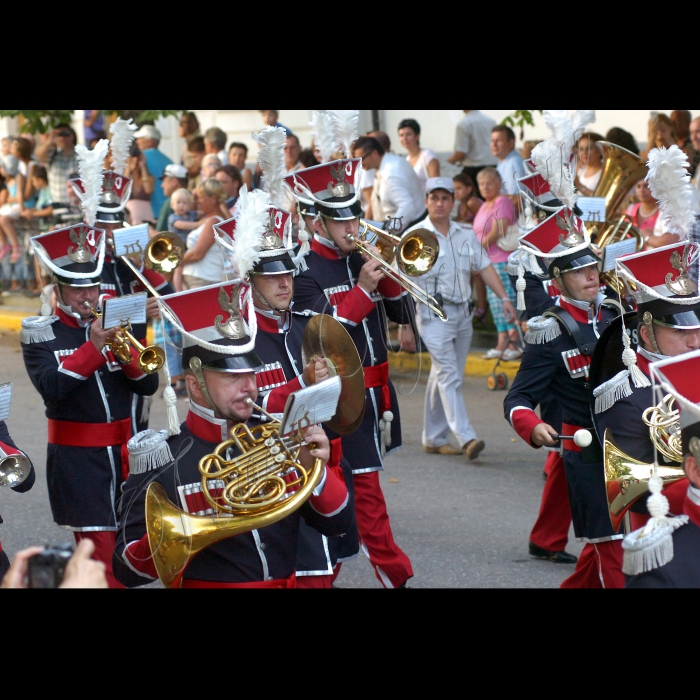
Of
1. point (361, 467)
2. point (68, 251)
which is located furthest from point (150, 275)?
point (361, 467)

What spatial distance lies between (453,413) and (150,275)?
242cm

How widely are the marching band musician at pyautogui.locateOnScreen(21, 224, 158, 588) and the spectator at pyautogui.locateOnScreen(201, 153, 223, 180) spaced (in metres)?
5.61

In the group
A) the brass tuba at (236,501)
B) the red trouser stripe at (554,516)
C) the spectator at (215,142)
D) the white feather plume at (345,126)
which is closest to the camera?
the brass tuba at (236,501)

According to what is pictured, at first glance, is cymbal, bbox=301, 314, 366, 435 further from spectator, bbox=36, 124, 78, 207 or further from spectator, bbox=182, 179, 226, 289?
spectator, bbox=36, 124, 78, 207

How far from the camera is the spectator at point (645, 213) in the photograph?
848 cm

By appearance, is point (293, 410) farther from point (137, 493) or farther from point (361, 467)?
point (361, 467)

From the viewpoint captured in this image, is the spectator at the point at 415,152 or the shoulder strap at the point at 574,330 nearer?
the shoulder strap at the point at 574,330

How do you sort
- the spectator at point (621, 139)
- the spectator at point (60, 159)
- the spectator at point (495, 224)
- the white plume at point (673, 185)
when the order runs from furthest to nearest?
the spectator at point (60, 159), the spectator at point (621, 139), the spectator at point (495, 224), the white plume at point (673, 185)

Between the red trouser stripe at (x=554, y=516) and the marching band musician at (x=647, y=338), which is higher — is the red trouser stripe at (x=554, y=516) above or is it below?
below

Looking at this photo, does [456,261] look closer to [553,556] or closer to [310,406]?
[553,556]

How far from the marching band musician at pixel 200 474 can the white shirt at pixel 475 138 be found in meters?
8.07

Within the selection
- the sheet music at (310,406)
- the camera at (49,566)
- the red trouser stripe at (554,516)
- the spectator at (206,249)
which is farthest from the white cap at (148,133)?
the camera at (49,566)

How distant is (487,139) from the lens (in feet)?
37.4

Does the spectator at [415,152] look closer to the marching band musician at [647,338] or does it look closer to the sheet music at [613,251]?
the sheet music at [613,251]
